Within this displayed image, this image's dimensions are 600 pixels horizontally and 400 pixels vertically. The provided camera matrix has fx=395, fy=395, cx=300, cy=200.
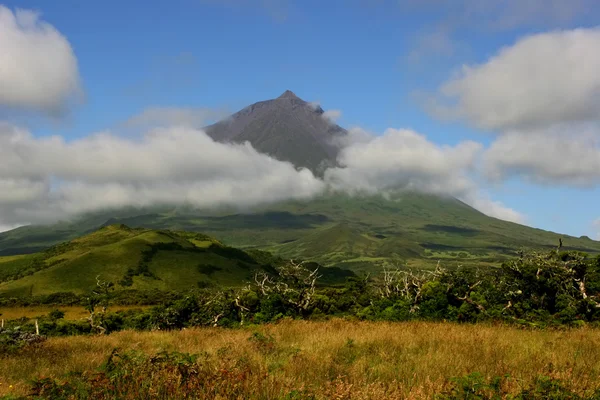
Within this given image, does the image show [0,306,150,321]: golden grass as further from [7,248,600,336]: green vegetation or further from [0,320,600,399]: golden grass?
[0,320,600,399]: golden grass

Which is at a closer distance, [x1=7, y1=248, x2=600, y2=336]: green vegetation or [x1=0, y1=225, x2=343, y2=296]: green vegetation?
[x1=7, y1=248, x2=600, y2=336]: green vegetation

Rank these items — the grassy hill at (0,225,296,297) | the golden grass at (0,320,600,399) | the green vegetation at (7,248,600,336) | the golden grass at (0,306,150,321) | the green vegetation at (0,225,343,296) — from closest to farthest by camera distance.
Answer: the golden grass at (0,320,600,399), the green vegetation at (7,248,600,336), the golden grass at (0,306,150,321), the green vegetation at (0,225,343,296), the grassy hill at (0,225,296,297)

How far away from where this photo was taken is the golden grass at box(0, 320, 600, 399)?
6.67 metres

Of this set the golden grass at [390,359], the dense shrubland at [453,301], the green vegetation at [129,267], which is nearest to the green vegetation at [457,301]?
the dense shrubland at [453,301]

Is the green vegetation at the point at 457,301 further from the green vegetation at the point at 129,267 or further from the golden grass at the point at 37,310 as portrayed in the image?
the green vegetation at the point at 129,267

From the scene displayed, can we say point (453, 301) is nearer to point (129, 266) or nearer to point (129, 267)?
point (129, 267)

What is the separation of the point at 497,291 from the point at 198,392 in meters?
18.2

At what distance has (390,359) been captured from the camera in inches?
344

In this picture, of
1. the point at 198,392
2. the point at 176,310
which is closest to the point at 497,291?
the point at 198,392

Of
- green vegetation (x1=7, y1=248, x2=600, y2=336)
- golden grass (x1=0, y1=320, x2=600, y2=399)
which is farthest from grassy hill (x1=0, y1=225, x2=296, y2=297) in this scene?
golden grass (x1=0, y1=320, x2=600, y2=399)

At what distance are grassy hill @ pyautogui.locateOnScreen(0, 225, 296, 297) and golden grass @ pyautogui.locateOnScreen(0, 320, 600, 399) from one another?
11051 centimetres

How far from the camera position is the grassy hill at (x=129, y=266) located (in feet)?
362

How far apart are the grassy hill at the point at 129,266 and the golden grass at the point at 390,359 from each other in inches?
4351

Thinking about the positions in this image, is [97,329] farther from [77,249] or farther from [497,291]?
[77,249]
